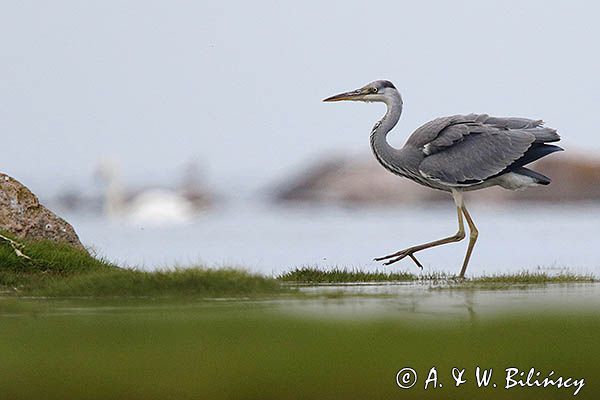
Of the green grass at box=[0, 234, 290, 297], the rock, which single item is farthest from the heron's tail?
the rock

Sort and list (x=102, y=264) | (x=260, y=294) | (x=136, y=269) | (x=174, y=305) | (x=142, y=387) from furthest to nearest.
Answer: (x=102, y=264) → (x=136, y=269) → (x=260, y=294) → (x=174, y=305) → (x=142, y=387)

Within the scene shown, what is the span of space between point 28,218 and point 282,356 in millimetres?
8688

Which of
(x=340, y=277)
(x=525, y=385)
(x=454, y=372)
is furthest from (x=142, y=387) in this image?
(x=340, y=277)

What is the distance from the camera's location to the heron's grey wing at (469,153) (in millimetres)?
12227

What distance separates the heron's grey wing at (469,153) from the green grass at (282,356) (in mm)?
5878

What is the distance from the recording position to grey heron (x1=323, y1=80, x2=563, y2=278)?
12258mm

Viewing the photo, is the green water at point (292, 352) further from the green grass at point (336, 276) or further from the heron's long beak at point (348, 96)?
the heron's long beak at point (348, 96)

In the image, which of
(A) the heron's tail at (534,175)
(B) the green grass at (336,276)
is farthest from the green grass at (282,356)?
(A) the heron's tail at (534,175)

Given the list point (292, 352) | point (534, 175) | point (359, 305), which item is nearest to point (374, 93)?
point (534, 175)

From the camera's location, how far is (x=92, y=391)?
18.1 feet

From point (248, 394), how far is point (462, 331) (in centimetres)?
140

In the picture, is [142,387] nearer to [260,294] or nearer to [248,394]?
[248,394]

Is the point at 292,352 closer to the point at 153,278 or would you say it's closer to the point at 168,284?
the point at 168,284

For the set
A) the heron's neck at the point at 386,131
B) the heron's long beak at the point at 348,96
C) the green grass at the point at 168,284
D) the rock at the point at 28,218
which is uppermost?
the heron's long beak at the point at 348,96
